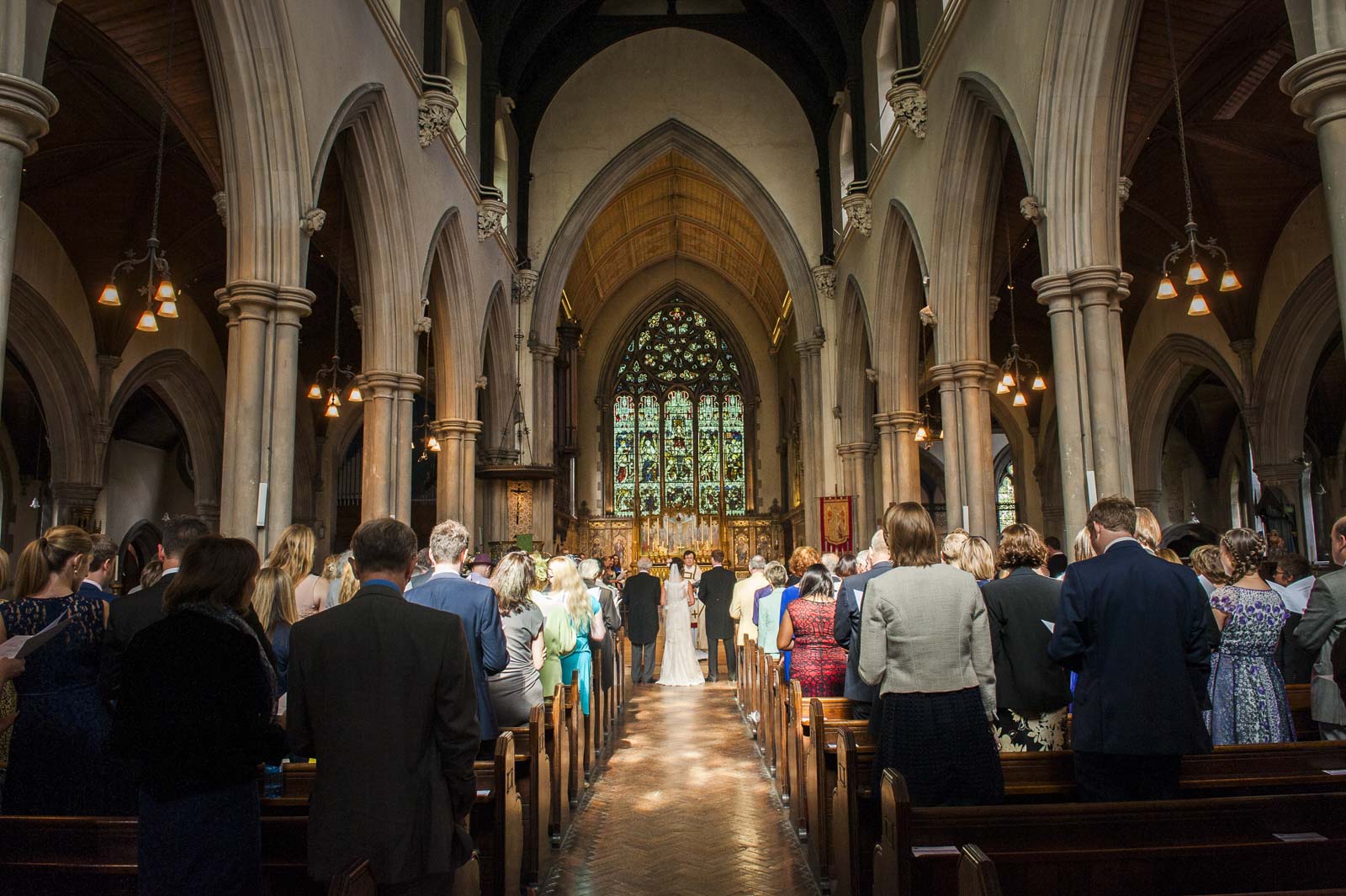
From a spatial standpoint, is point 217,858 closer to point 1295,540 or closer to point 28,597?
point 28,597

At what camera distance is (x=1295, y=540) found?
45.5ft

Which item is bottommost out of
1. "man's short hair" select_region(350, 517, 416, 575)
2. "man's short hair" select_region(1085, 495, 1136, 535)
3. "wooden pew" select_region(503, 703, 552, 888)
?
"wooden pew" select_region(503, 703, 552, 888)

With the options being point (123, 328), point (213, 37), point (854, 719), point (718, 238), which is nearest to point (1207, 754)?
point (854, 719)

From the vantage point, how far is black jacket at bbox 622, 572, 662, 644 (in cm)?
1188

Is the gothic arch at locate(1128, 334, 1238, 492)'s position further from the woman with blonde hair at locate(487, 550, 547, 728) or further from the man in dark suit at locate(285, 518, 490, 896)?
the man in dark suit at locate(285, 518, 490, 896)

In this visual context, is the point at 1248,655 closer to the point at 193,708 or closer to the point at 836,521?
the point at 193,708

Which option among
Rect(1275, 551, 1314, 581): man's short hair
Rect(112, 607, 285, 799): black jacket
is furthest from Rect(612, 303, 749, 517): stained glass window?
Rect(112, 607, 285, 799): black jacket

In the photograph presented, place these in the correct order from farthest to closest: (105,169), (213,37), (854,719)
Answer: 1. (105,169)
2. (213,37)
3. (854,719)

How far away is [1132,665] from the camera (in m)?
3.12

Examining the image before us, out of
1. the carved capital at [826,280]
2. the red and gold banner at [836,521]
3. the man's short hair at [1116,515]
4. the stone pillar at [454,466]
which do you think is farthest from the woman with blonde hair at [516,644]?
the carved capital at [826,280]

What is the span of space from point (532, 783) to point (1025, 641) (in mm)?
2171

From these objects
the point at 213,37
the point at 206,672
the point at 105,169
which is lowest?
the point at 206,672

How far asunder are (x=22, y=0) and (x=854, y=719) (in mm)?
5315

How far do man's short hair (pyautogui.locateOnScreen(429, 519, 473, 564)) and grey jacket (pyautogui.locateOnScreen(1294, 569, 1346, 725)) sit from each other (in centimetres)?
364
